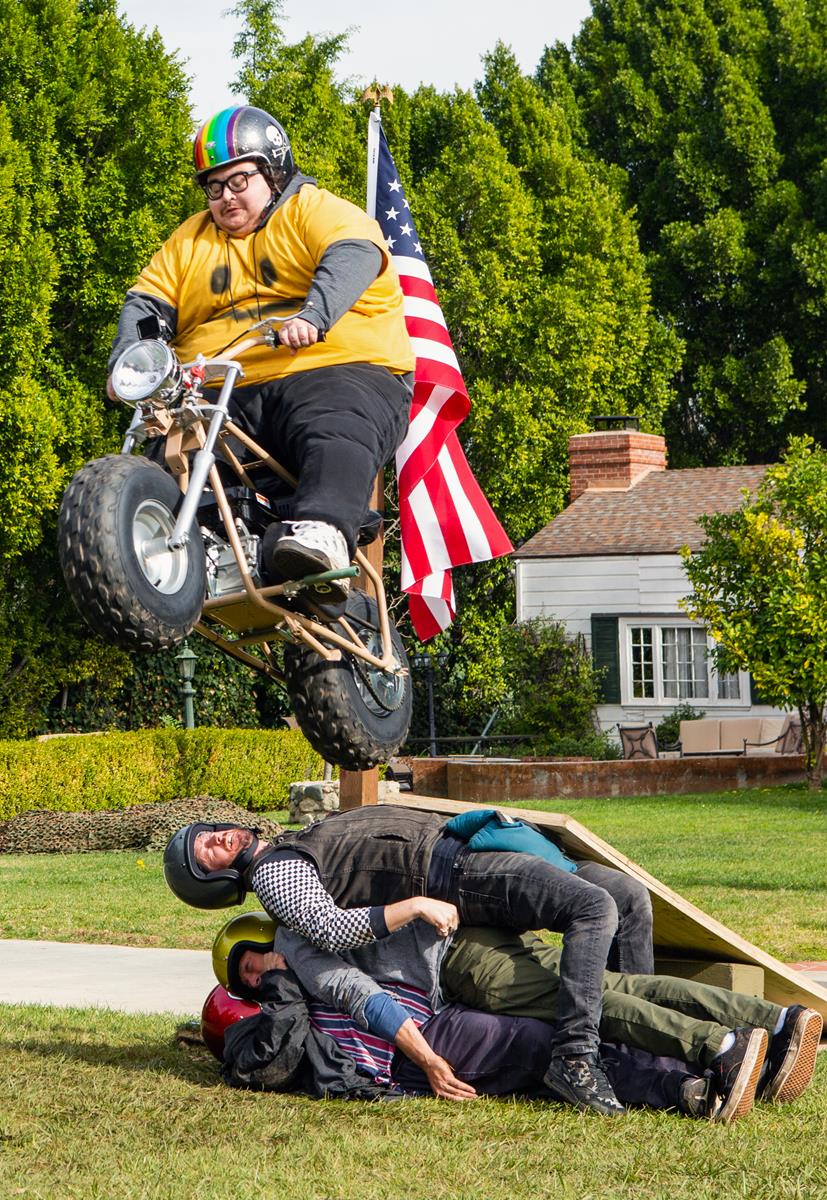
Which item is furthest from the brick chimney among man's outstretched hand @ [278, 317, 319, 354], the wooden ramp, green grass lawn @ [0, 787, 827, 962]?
man's outstretched hand @ [278, 317, 319, 354]

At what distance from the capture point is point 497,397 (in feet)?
87.2

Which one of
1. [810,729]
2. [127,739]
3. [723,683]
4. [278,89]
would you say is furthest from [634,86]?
[127,739]

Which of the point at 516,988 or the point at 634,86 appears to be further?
the point at 634,86

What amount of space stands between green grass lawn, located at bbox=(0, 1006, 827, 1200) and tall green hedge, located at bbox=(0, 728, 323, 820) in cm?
1309

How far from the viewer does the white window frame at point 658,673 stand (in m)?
25.7

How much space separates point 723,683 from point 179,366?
22249mm

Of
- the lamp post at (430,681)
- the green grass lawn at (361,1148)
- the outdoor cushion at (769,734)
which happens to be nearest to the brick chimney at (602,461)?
the lamp post at (430,681)

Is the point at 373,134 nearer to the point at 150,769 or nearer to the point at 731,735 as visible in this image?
the point at 150,769

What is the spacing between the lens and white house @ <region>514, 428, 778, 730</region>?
2562cm

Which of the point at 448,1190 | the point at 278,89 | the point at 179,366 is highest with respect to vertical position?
the point at 278,89

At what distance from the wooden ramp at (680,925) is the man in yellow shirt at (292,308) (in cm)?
171

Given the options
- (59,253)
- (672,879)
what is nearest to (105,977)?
(672,879)

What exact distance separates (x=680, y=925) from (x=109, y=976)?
11.9 ft

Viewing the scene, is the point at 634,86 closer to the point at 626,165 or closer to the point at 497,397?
the point at 626,165
